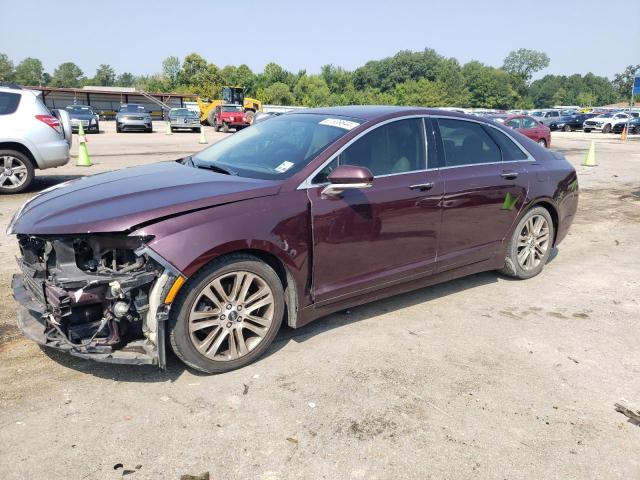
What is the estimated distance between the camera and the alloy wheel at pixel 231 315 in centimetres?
321

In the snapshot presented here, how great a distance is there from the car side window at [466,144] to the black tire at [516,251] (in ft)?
2.25

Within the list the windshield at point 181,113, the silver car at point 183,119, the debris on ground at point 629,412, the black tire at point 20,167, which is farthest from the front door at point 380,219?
the windshield at point 181,113

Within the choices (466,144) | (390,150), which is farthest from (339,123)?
(466,144)

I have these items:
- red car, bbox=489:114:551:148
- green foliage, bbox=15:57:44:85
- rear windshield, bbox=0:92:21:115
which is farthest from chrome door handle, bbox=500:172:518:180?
green foliage, bbox=15:57:44:85

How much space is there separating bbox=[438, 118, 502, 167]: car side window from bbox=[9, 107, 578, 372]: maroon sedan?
0.5 inches

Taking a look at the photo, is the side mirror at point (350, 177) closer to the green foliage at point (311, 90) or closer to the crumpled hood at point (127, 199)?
the crumpled hood at point (127, 199)

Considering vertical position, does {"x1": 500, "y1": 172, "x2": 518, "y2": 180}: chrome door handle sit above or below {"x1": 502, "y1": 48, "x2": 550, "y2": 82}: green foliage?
below

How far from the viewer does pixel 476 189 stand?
14.8ft

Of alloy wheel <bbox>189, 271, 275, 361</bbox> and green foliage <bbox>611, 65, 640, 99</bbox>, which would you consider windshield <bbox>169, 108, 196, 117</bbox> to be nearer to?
alloy wheel <bbox>189, 271, 275, 361</bbox>

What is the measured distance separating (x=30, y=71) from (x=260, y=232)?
6601 inches

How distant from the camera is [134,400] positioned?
9.96 ft

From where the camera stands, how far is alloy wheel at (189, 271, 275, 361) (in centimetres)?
321

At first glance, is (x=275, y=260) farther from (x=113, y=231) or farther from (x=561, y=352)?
(x=561, y=352)

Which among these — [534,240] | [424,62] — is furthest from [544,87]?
[534,240]
